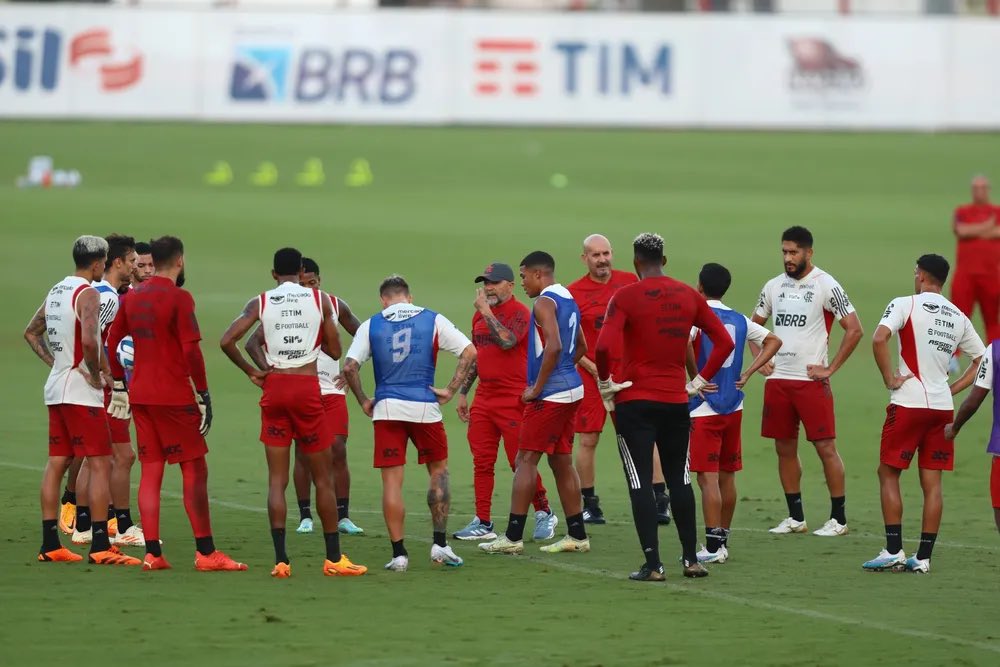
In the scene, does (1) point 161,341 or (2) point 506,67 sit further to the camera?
(2) point 506,67

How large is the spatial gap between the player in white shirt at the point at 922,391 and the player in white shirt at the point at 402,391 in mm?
3143

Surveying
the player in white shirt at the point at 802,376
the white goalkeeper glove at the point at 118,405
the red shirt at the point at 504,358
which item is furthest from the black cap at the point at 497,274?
the white goalkeeper glove at the point at 118,405

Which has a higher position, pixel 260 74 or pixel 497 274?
pixel 260 74

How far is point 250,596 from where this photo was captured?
36.0 feet

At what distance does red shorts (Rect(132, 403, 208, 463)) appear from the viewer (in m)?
11.8

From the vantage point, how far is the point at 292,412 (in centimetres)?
1173

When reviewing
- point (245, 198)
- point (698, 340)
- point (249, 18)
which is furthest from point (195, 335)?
point (249, 18)

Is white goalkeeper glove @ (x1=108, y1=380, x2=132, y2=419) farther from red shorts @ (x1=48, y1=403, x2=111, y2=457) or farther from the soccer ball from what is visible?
red shorts @ (x1=48, y1=403, x2=111, y2=457)

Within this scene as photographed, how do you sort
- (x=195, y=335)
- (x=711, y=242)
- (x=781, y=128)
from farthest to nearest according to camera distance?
A: 1. (x=781, y=128)
2. (x=711, y=242)
3. (x=195, y=335)

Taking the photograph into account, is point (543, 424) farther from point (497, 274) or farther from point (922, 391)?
point (922, 391)

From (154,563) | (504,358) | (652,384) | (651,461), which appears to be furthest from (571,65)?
(154,563)

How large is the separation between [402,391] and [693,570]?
2442 millimetres

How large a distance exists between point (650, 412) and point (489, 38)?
97.6 feet

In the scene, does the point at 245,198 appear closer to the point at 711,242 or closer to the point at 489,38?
the point at 489,38
